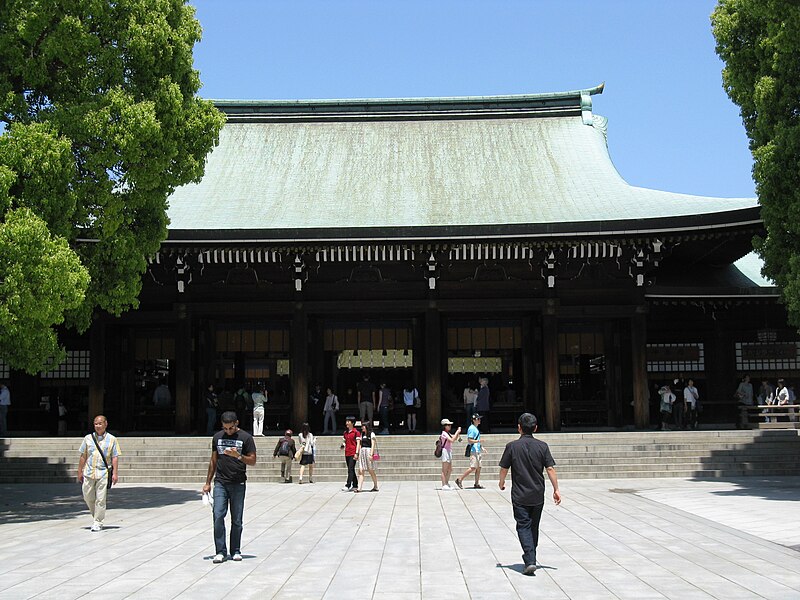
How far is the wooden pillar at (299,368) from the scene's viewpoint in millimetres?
22808

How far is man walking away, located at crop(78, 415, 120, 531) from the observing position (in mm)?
11891

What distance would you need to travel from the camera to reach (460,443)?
21531mm

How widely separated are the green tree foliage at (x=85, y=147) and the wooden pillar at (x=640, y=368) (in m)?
12.5

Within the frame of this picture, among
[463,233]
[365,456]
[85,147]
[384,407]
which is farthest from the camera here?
[384,407]

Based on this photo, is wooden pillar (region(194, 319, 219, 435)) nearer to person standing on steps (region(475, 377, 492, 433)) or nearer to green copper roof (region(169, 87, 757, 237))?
green copper roof (region(169, 87, 757, 237))

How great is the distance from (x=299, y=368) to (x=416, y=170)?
25.1 feet

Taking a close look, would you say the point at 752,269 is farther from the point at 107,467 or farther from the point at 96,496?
the point at 96,496

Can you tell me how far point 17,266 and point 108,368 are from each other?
1309 cm

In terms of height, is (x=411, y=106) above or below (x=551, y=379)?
above

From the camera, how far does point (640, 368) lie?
22.5 metres

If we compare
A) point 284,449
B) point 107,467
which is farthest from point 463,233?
point 107,467

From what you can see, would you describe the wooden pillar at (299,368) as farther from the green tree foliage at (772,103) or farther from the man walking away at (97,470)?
the green tree foliage at (772,103)

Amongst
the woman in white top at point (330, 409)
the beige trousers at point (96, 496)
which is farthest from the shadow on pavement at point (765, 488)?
the beige trousers at point (96, 496)

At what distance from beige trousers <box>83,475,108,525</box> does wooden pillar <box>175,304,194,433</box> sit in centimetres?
1111
